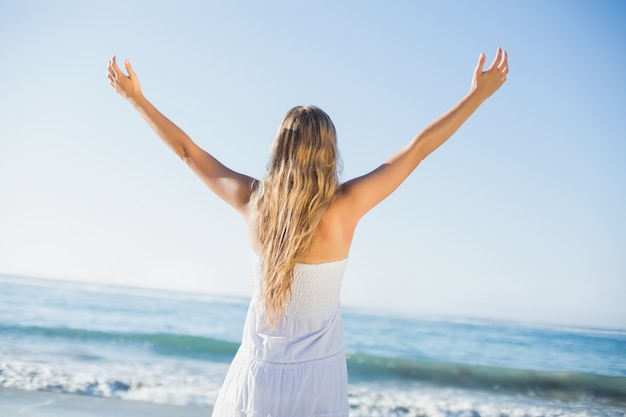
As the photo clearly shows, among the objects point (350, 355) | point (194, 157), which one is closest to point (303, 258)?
point (194, 157)

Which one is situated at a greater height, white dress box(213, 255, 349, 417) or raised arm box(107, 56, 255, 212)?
raised arm box(107, 56, 255, 212)

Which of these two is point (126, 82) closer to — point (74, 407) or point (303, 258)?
point (303, 258)

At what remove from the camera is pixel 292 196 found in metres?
1.73

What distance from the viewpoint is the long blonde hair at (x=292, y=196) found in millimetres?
1719

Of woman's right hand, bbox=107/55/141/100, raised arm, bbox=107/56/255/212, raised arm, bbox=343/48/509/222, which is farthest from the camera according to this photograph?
woman's right hand, bbox=107/55/141/100

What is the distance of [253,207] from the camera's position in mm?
1802

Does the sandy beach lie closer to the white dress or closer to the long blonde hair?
the white dress

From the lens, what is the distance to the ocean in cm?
614

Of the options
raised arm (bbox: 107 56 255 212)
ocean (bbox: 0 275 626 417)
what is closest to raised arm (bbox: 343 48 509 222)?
raised arm (bbox: 107 56 255 212)

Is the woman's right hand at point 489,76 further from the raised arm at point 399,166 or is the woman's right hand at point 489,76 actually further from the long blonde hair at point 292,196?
the long blonde hair at point 292,196

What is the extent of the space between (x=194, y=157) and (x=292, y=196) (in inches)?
15.3

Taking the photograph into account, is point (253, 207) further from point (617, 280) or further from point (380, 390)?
point (617, 280)

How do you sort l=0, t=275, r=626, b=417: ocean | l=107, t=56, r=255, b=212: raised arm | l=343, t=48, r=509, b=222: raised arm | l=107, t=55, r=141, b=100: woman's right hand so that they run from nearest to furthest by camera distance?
l=343, t=48, r=509, b=222: raised arm < l=107, t=56, r=255, b=212: raised arm < l=107, t=55, r=141, b=100: woman's right hand < l=0, t=275, r=626, b=417: ocean

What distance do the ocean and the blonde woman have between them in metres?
3.96
